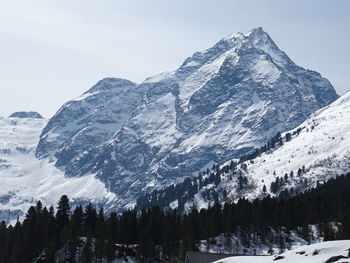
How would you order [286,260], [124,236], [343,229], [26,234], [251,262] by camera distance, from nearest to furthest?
[286,260], [251,262], [343,229], [26,234], [124,236]

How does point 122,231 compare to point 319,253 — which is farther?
point 122,231

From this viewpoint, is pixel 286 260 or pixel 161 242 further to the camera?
pixel 161 242

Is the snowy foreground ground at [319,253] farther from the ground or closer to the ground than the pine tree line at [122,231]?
closer to the ground

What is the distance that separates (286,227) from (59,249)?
77535 mm

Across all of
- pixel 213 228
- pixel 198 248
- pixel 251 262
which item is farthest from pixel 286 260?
pixel 213 228

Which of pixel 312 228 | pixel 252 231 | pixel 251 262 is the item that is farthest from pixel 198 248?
pixel 251 262

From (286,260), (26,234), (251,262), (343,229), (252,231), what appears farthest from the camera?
(252,231)

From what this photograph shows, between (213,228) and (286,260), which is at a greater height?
(213,228)

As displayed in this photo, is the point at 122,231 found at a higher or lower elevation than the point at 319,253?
higher

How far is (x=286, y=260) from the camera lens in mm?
61000

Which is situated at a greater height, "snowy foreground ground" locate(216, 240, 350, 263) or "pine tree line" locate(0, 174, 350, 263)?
"pine tree line" locate(0, 174, 350, 263)

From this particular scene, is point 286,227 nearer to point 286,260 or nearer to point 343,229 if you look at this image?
point 343,229

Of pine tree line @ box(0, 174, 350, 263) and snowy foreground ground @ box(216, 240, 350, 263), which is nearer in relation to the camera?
snowy foreground ground @ box(216, 240, 350, 263)

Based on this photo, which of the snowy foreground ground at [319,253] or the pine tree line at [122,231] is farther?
the pine tree line at [122,231]
